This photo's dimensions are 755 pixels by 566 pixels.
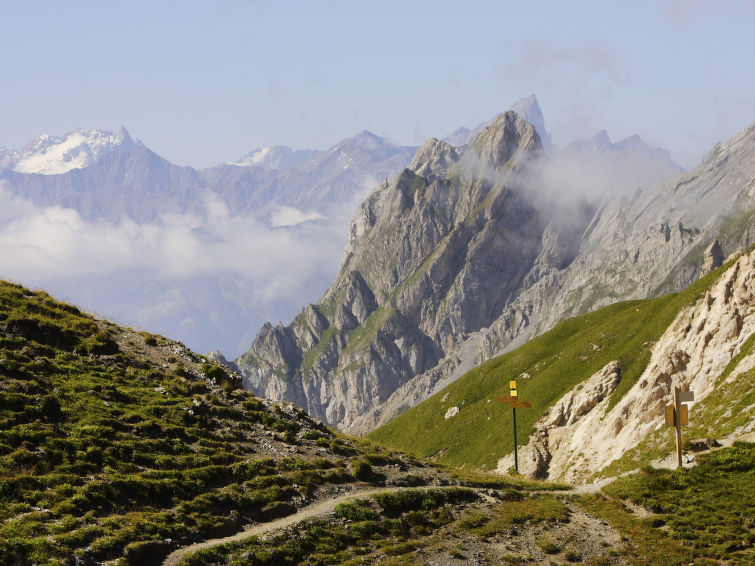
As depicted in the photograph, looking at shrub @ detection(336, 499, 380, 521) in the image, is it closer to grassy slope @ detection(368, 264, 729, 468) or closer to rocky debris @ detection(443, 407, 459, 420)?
grassy slope @ detection(368, 264, 729, 468)

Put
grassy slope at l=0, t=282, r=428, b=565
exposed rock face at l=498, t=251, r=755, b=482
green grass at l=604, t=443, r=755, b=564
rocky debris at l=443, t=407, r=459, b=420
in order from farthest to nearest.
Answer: rocky debris at l=443, t=407, r=459, b=420
exposed rock face at l=498, t=251, r=755, b=482
green grass at l=604, t=443, r=755, b=564
grassy slope at l=0, t=282, r=428, b=565

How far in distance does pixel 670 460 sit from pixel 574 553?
59.5 ft

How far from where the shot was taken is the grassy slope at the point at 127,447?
30.5 metres

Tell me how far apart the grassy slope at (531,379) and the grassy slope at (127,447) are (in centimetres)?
7460

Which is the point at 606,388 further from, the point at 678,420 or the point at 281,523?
the point at 281,523

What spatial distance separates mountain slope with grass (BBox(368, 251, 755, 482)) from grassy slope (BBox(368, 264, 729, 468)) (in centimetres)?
32

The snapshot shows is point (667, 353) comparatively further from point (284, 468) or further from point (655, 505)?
point (284, 468)

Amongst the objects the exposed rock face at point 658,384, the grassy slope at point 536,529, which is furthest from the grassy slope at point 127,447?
the exposed rock face at point 658,384

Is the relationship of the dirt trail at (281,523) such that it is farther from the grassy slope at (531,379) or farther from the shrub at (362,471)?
the grassy slope at (531,379)

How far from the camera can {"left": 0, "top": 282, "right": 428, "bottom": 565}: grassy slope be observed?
30531mm

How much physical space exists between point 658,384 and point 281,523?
2870 inches

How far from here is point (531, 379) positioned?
5541 inches

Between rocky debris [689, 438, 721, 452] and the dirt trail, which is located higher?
rocky debris [689, 438, 721, 452]

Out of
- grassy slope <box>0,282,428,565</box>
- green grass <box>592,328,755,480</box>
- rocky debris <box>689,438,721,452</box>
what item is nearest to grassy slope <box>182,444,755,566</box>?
rocky debris <box>689,438,721,452</box>
